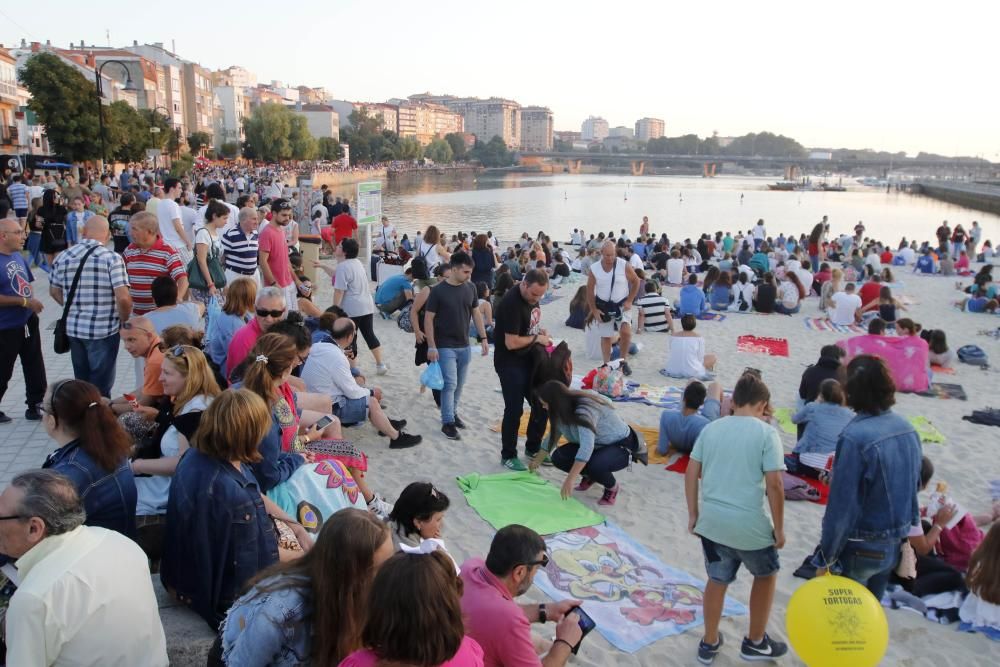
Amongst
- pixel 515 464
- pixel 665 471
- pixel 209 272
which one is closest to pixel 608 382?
pixel 665 471

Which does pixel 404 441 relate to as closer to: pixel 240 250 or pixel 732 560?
pixel 240 250

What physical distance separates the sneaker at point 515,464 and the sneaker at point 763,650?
2.72 meters

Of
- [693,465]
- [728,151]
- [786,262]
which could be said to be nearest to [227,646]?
[693,465]

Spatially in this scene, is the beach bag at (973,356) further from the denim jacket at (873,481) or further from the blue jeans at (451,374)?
the denim jacket at (873,481)

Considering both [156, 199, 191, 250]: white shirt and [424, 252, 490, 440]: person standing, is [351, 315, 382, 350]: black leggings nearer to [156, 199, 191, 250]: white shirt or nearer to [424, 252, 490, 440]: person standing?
[424, 252, 490, 440]: person standing

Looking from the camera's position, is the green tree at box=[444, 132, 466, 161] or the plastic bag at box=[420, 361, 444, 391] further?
the green tree at box=[444, 132, 466, 161]

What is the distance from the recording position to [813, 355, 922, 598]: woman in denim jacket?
350 centimetres

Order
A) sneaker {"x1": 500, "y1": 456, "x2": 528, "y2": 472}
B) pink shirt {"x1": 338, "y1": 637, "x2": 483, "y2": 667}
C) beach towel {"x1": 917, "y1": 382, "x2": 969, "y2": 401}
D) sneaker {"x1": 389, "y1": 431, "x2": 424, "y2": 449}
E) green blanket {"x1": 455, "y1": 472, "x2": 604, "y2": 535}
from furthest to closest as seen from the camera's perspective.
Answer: beach towel {"x1": 917, "y1": 382, "x2": 969, "y2": 401} → sneaker {"x1": 389, "y1": 431, "x2": 424, "y2": 449} → sneaker {"x1": 500, "y1": 456, "x2": 528, "y2": 472} → green blanket {"x1": 455, "y1": 472, "x2": 604, "y2": 535} → pink shirt {"x1": 338, "y1": 637, "x2": 483, "y2": 667}

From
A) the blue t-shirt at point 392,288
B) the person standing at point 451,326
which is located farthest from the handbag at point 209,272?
the blue t-shirt at point 392,288

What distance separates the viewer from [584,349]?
1143 cm

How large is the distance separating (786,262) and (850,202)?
75750 millimetres

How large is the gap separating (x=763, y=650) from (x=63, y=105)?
1512 inches

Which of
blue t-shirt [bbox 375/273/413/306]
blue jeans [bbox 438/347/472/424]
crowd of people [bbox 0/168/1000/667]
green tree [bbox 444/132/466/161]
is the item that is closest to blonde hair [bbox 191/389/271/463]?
crowd of people [bbox 0/168/1000/667]

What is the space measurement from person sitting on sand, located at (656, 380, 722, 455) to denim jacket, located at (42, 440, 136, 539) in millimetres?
4714
